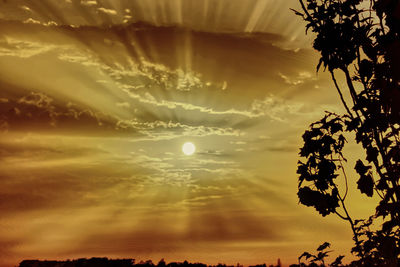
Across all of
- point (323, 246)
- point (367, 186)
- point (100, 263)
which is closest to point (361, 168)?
point (367, 186)

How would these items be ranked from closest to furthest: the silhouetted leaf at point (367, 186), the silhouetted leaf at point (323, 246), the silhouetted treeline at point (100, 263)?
the silhouetted leaf at point (367, 186), the silhouetted leaf at point (323, 246), the silhouetted treeline at point (100, 263)

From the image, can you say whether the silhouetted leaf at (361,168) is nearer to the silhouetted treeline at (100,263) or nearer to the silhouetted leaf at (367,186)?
the silhouetted leaf at (367,186)

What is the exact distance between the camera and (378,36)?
343 inches

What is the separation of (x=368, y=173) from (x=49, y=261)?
29953mm

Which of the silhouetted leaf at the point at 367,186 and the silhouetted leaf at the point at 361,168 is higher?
the silhouetted leaf at the point at 361,168

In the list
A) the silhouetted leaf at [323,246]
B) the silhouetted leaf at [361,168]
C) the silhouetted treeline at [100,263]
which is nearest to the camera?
the silhouetted leaf at [361,168]

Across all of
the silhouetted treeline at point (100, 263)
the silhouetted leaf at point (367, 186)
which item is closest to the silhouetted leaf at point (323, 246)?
the silhouetted leaf at point (367, 186)

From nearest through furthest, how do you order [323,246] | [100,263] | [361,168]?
[361,168], [323,246], [100,263]

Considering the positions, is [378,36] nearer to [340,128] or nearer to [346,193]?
[340,128]

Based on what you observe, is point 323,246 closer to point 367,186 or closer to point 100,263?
point 367,186

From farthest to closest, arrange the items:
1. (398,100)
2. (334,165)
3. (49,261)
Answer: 1. (49,261)
2. (334,165)
3. (398,100)

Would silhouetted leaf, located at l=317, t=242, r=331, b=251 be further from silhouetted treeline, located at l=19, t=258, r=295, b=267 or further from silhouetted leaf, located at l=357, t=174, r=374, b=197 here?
silhouetted treeline, located at l=19, t=258, r=295, b=267

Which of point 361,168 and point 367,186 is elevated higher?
point 361,168

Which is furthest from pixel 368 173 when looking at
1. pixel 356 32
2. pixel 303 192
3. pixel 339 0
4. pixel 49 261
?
pixel 49 261
